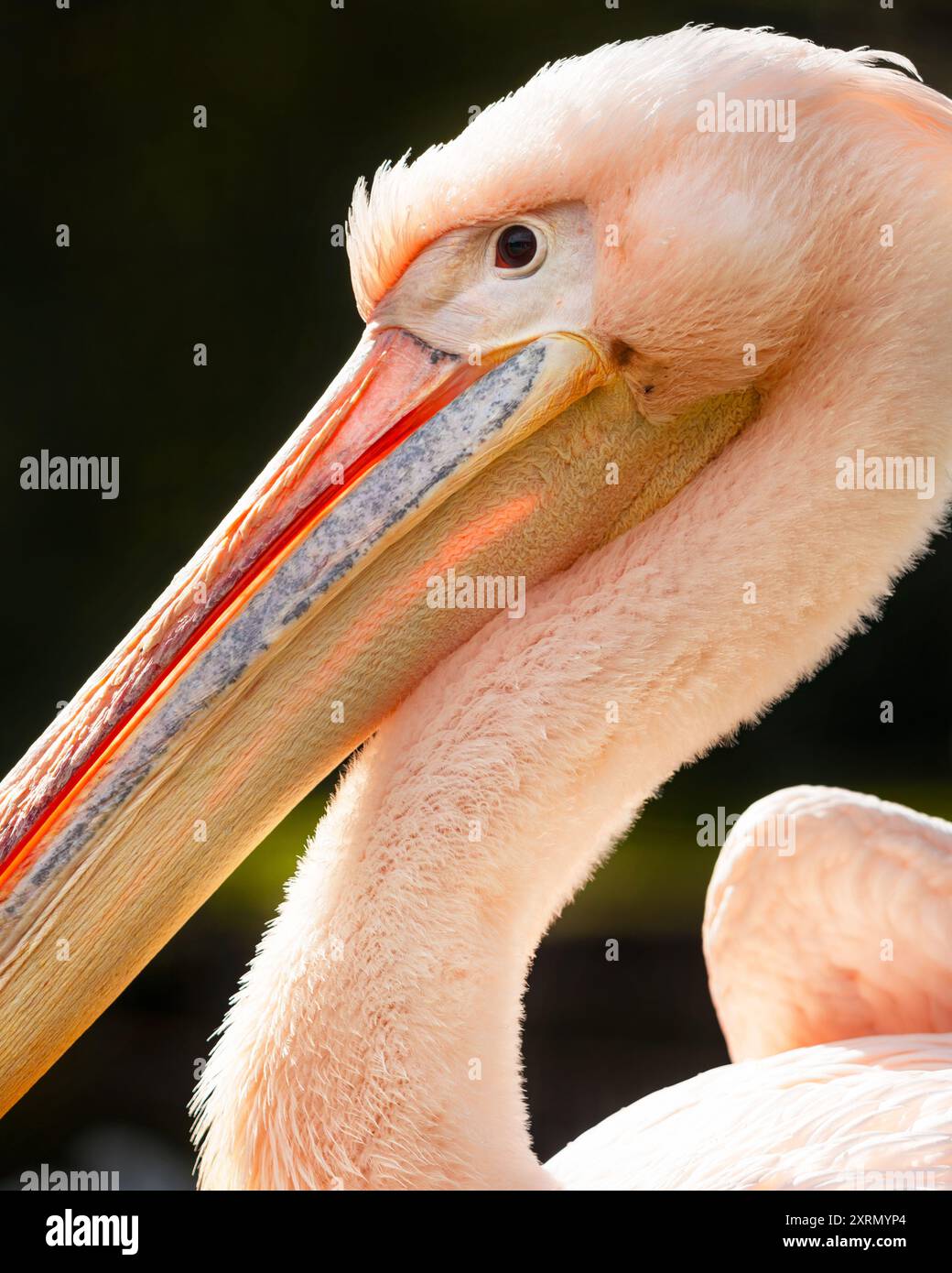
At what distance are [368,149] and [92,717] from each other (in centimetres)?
330

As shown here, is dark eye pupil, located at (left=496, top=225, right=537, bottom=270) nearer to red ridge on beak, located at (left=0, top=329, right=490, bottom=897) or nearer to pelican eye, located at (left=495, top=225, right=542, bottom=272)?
pelican eye, located at (left=495, top=225, right=542, bottom=272)

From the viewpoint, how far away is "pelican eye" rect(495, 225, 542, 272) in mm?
1494

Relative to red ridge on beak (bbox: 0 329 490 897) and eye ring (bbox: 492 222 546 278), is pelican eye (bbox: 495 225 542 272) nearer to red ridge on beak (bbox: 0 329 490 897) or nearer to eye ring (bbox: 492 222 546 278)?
eye ring (bbox: 492 222 546 278)

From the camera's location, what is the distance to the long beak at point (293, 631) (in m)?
1.40

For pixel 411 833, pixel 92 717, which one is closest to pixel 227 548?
pixel 92 717

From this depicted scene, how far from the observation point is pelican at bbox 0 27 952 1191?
1395mm

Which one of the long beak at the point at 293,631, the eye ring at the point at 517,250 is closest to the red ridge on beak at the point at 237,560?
the long beak at the point at 293,631

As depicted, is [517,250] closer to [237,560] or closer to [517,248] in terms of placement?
[517,248]

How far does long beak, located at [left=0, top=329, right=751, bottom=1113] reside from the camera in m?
1.40

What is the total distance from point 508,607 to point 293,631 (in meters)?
0.24

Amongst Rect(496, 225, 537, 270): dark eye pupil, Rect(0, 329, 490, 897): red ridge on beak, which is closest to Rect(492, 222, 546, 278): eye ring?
Rect(496, 225, 537, 270): dark eye pupil

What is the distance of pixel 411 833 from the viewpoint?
143 cm

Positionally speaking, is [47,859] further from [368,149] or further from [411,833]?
[368,149]

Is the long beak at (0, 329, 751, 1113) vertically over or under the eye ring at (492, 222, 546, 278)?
under
